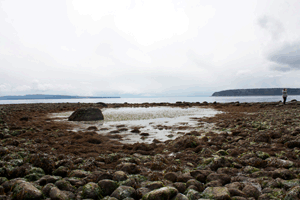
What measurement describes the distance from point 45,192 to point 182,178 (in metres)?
3.01

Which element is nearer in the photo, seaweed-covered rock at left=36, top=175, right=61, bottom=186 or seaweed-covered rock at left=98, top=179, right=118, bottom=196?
seaweed-covered rock at left=98, top=179, right=118, bottom=196

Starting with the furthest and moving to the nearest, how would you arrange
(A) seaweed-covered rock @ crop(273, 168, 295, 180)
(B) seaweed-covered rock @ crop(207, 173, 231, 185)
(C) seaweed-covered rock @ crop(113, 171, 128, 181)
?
(C) seaweed-covered rock @ crop(113, 171, 128, 181) → (B) seaweed-covered rock @ crop(207, 173, 231, 185) → (A) seaweed-covered rock @ crop(273, 168, 295, 180)

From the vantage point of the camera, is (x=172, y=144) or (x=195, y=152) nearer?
(x=195, y=152)

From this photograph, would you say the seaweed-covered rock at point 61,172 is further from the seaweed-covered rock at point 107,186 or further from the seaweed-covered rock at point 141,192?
the seaweed-covered rock at point 141,192

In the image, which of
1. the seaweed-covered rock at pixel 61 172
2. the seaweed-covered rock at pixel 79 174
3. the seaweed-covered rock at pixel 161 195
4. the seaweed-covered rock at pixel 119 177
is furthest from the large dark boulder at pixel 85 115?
the seaweed-covered rock at pixel 161 195

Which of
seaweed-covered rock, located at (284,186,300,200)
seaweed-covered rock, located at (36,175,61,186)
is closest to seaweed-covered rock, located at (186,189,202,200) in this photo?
seaweed-covered rock, located at (284,186,300,200)

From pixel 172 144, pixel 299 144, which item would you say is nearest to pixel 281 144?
pixel 299 144

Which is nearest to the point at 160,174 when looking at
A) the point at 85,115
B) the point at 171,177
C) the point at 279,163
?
the point at 171,177

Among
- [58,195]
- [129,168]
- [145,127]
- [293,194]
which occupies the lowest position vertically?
[145,127]

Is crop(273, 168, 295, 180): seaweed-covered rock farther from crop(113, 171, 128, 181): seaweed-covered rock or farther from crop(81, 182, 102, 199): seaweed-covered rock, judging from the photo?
crop(81, 182, 102, 199): seaweed-covered rock

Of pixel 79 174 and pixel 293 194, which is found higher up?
pixel 293 194

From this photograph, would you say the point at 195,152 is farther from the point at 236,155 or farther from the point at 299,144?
the point at 299,144

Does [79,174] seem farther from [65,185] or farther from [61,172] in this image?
[65,185]

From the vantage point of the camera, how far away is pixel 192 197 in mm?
3197
